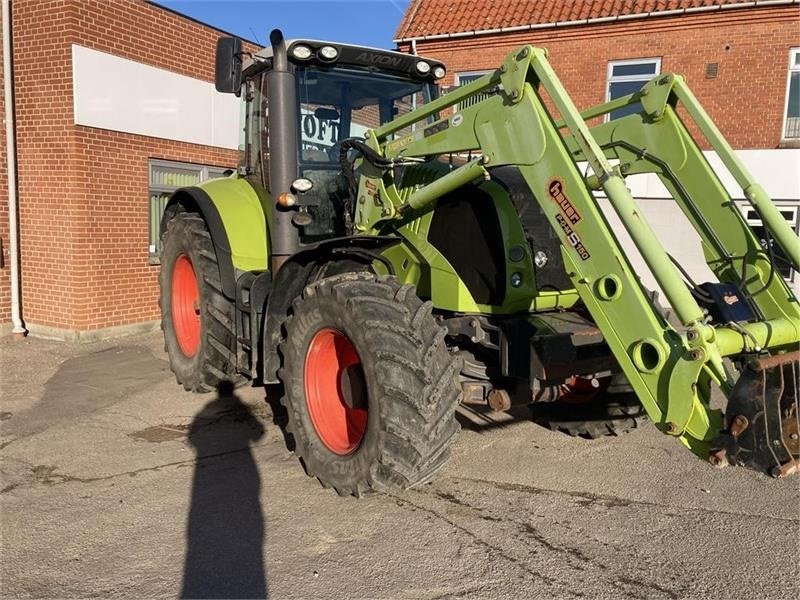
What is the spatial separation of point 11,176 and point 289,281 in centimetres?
540

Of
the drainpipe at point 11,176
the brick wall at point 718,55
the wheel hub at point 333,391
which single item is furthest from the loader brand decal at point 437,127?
the brick wall at point 718,55

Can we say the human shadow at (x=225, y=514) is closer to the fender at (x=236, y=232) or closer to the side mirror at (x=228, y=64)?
the fender at (x=236, y=232)

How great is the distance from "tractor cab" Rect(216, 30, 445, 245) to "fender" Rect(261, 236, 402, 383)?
0.33 metres

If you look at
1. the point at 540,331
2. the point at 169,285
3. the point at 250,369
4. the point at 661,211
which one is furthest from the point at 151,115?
the point at 661,211

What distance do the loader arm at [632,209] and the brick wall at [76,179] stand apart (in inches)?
195

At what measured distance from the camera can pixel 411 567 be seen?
3115mm

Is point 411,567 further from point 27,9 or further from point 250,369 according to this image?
point 27,9

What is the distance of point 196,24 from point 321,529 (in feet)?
25.8

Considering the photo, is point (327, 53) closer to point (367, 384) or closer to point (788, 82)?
point (367, 384)

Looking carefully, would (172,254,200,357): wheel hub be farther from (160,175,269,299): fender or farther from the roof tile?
the roof tile

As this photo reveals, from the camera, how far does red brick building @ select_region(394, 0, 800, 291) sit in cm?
1129

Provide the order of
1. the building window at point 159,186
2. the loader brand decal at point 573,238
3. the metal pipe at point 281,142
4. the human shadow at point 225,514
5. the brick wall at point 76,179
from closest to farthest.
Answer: the human shadow at point 225,514
the loader brand decal at point 573,238
the metal pipe at point 281,142
the brick wall at point 76,179
the building window at point 159,186

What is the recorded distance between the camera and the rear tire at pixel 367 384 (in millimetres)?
3363

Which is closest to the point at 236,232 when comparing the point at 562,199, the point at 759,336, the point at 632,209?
the point at 562,199
